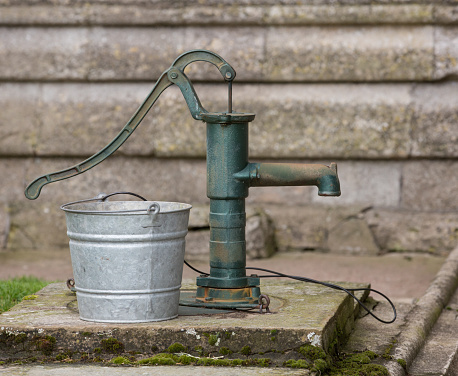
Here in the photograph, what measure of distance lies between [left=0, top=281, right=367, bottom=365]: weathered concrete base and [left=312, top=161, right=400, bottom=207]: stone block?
2.68m

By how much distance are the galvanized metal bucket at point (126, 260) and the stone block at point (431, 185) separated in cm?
298

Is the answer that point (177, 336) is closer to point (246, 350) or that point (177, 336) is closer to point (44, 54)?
point (246, 350)

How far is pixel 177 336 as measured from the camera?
2.79 meters

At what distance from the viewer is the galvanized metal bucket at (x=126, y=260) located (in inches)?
111

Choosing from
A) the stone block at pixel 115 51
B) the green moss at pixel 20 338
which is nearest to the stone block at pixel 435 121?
the stone block at pixel 115 51

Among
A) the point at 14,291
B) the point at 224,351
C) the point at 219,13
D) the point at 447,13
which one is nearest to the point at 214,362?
the point at 224,351

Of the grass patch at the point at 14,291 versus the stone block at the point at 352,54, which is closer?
the grass patch at the point at 14,291

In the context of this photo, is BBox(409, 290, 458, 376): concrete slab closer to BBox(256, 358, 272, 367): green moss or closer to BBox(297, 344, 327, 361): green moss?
BBox(297, 344, 327, 361): green moss

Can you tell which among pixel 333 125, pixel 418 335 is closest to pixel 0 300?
pixel 418 335

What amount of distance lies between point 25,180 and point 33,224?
13.2 inches

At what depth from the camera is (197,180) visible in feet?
18.7

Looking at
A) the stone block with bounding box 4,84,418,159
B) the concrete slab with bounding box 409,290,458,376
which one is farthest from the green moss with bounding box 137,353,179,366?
the stone block with bounding box 4,84,418,159

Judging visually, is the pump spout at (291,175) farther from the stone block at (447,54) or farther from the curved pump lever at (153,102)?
the stone block at (447,54)

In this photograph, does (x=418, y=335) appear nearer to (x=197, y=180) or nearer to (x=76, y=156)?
(x=197, y=180)
